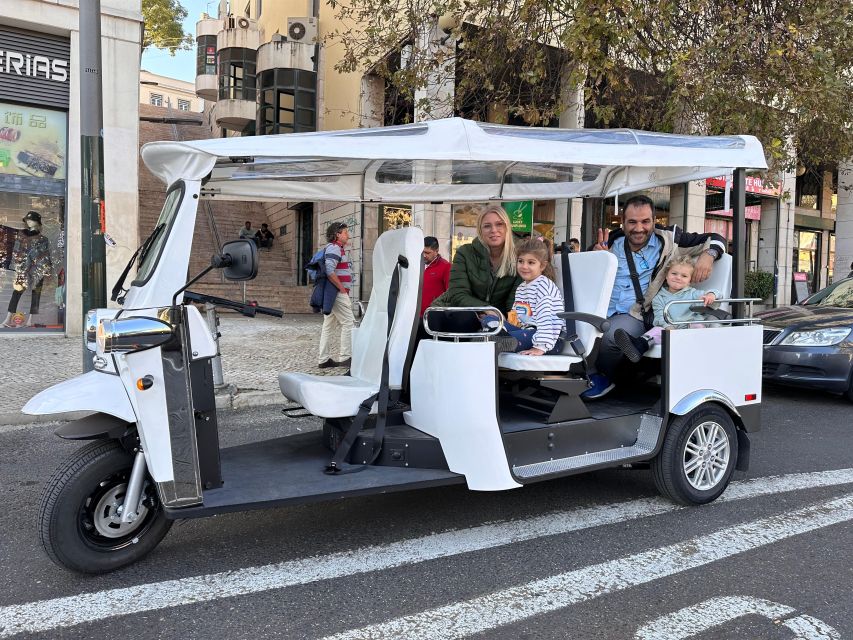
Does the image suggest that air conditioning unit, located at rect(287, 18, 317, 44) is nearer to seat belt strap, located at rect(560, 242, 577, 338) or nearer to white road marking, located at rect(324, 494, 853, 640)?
seat belt strap, located at rect(560, 242, 577, 338)

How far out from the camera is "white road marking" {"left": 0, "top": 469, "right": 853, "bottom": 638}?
277 centimetres

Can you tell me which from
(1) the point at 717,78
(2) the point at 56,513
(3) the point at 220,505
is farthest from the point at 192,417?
(1) the point at 717,78

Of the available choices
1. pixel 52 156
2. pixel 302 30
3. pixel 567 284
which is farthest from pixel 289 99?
pixel 567 284

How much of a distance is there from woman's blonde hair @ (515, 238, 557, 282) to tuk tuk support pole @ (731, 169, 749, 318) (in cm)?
125

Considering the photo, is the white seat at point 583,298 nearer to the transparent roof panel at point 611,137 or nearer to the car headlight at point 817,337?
the transparent roof panel at point 611,137

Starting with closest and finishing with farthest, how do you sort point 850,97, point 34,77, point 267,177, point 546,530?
point 546,530 < point 267,177 < point 850,97 < point 34,77

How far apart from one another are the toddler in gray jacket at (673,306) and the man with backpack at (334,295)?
497 cm

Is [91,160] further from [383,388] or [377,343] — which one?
[383,388]

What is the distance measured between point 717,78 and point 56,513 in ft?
29.5

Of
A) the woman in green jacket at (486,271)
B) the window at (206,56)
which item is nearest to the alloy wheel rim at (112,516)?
the woman in green jacket at (486,271)

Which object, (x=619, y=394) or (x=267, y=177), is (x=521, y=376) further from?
(x=267, y=177)

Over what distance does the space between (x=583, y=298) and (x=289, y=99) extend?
20.6 meters

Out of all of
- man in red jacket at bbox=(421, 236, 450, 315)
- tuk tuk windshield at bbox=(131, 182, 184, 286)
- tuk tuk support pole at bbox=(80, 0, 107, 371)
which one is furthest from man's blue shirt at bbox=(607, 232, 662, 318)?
tuk tuk support pole at bbox=(80, 0, 107, 371)

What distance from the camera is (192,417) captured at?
3.07 m
